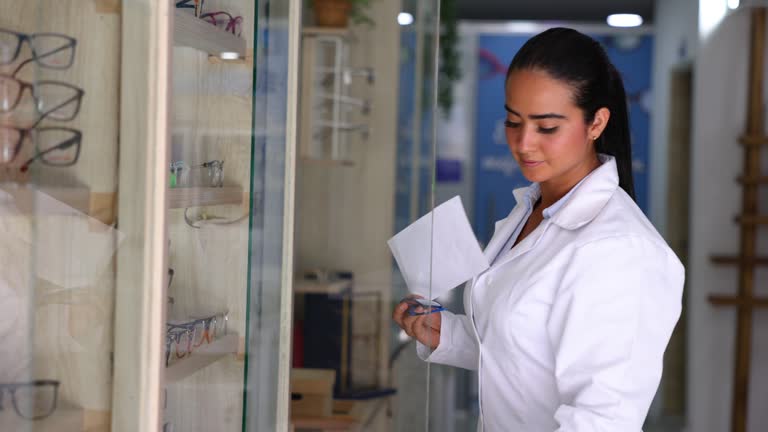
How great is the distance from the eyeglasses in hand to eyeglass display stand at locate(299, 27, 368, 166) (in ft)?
3.48

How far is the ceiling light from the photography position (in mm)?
6449

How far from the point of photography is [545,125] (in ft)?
4.58

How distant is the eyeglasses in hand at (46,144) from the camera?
747mm

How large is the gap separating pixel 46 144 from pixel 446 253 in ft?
2.59

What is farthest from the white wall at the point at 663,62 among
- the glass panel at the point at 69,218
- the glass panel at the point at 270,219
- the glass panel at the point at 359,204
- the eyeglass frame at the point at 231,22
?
the glass panel at the point at 69,218

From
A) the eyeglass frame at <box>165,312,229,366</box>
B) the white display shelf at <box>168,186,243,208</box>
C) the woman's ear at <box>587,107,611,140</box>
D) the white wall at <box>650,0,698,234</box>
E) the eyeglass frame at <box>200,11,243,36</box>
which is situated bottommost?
the eyeglass frame at <box>165,312,229,366</box>

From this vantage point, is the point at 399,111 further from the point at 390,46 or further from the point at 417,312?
the point at 417,312

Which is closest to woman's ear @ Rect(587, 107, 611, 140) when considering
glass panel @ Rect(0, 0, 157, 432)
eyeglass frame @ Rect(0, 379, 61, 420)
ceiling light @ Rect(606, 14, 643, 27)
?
glass panel @ Rect(0, 0, 157, 432)

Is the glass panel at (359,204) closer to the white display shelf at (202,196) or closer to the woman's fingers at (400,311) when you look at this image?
the woman's fingers at (400,311)

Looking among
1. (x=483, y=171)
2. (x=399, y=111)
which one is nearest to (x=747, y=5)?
(x=483, y=171)

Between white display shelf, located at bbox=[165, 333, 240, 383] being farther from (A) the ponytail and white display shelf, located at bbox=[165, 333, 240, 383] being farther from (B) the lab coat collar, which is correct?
(A) the ponytail

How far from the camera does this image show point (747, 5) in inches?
185

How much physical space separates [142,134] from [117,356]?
22 centimetres

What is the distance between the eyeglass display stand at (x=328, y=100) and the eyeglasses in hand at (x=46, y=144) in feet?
3.48
